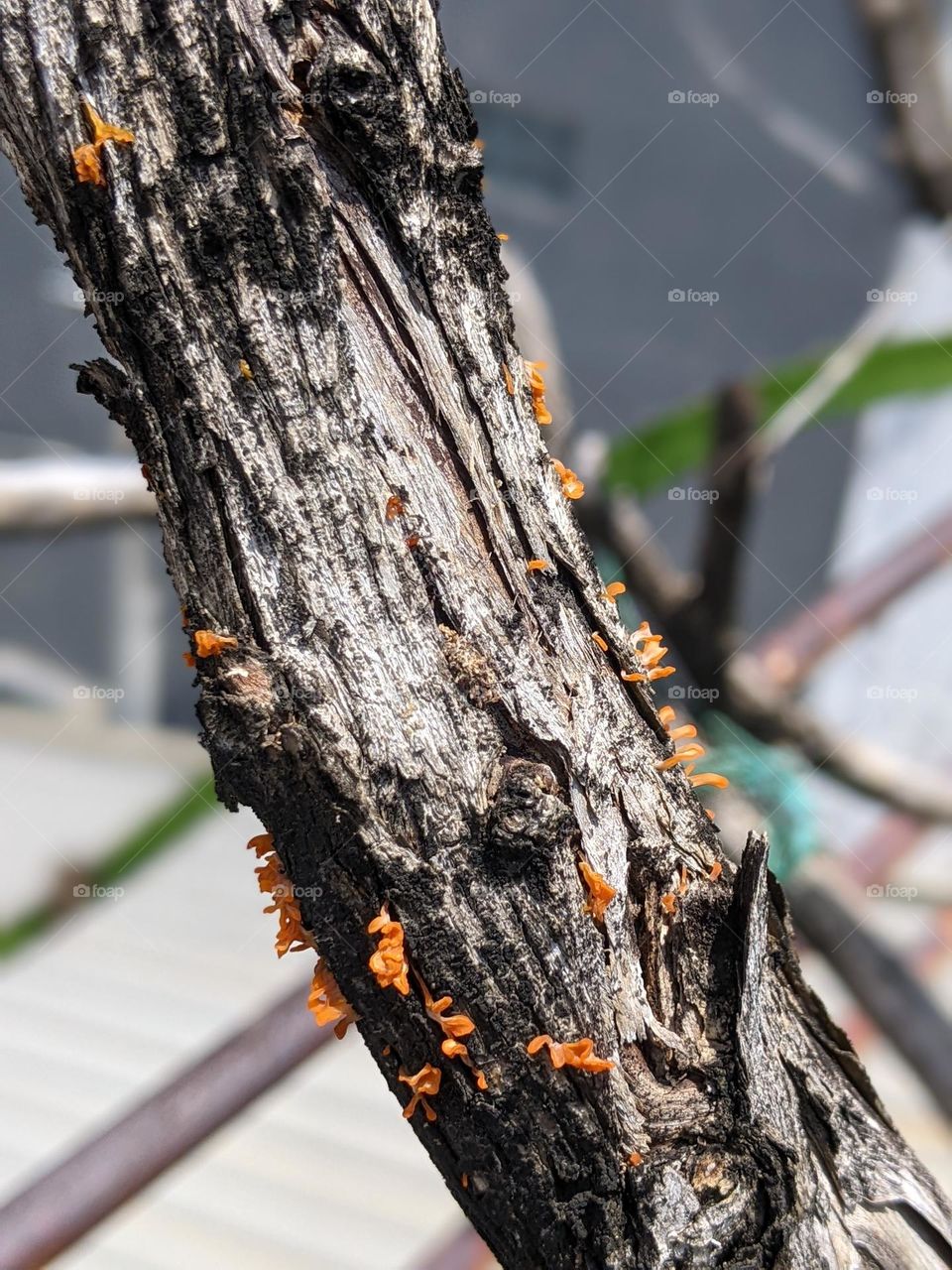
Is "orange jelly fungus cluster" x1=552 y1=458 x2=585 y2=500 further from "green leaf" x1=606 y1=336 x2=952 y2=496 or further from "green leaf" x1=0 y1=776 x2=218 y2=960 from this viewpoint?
"green leaf" x1=606 y1=336 x2=952 y2=496

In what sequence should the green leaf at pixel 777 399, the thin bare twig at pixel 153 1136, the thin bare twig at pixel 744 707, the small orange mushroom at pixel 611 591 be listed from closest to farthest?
the small orange mushroom at pixel 611 591
the thin bare twig at pixel 153 1136
the thin bare twig at pixel 744 707
the green leaf at pixel 777 399

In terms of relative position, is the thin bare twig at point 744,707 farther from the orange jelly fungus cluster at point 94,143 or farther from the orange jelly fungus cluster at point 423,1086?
the orange jelly fungus cluster at point 94,143

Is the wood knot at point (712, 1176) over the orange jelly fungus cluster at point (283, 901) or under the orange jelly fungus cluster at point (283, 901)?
under

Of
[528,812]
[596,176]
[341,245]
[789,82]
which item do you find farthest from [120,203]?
[789,82]

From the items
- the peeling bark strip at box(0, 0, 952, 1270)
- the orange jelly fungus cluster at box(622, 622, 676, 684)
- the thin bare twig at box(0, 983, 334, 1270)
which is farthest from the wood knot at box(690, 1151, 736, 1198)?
the thin bare twig at box(0, 983, 334, 1270)

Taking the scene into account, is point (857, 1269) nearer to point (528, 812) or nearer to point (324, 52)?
point (528, 812)

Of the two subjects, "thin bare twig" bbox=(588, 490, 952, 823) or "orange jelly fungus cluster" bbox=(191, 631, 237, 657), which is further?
"thin bare twig" bbox=(588, 490, 952, 823)

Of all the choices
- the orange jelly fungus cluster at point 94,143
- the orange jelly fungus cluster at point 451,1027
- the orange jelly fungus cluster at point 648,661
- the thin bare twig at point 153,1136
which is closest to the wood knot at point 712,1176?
the orange jelly fungus cluster at point 451,1027
